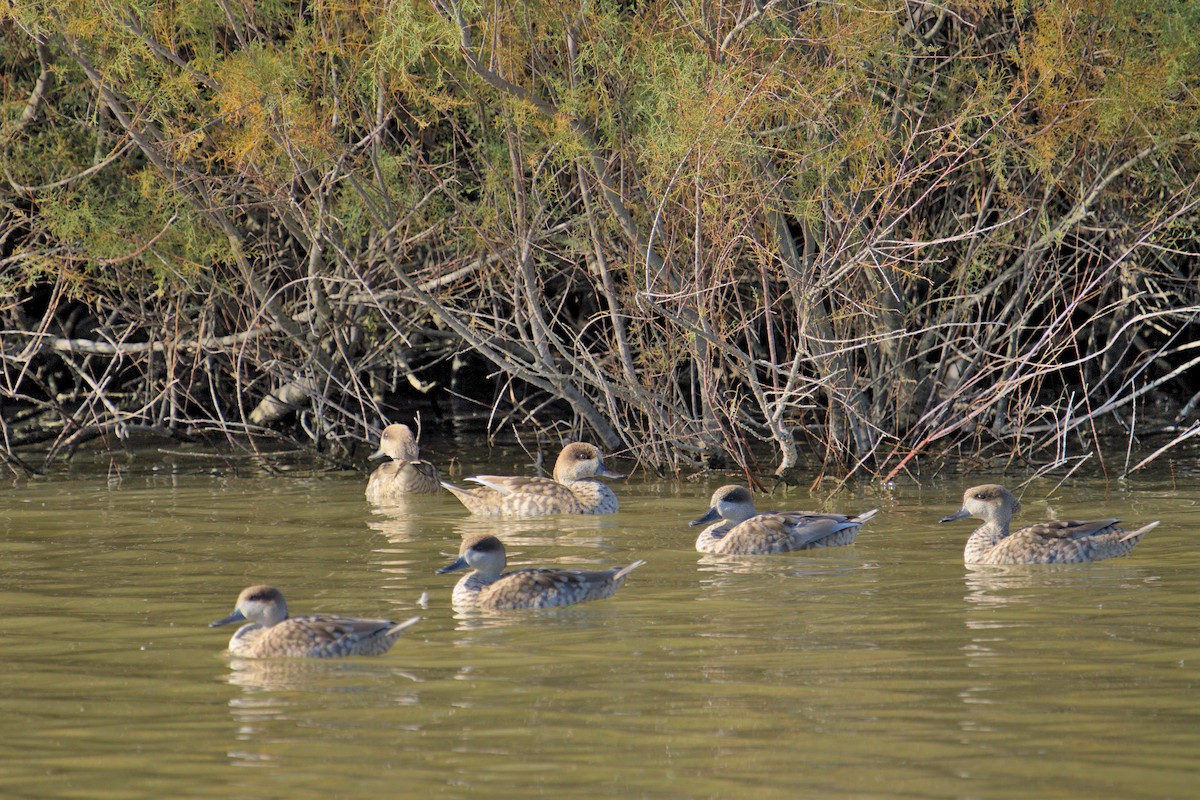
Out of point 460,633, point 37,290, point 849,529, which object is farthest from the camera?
point 37,290

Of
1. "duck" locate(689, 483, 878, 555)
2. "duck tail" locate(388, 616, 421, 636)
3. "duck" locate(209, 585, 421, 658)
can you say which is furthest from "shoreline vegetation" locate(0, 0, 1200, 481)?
"duck" locate(209, 585, 421, 658)

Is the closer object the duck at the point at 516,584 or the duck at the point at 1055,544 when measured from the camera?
the duck at the point at 516,584

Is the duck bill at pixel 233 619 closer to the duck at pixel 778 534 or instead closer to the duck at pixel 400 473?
the duck at pixel 778 534

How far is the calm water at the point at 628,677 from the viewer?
5.37m

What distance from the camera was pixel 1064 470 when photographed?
42.8ft

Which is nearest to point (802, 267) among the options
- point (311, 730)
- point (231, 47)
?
point (231, 47)

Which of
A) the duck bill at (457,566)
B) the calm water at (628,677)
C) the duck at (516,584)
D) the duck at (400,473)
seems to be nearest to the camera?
the calm water at (628,677)

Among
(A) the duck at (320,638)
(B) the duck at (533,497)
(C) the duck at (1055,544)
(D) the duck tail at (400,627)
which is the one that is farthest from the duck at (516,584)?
(B) the duck at (533,497)

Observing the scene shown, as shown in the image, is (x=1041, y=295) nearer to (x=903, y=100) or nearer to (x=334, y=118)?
(x=903, y=100)

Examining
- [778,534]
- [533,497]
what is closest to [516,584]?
[778,534]

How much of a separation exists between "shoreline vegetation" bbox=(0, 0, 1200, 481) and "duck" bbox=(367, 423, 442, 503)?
906 mm

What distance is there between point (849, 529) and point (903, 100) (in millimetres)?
4397

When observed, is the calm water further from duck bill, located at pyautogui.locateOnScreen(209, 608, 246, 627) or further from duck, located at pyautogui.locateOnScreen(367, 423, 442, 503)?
duck, located at pyautogui.locateOnScreen(367, 423, 442, 503)

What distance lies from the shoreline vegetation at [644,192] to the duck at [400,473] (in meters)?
0.91
